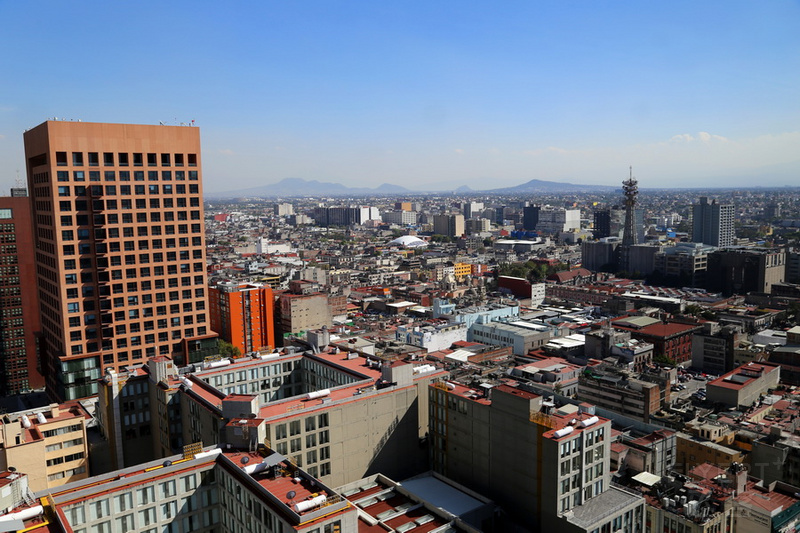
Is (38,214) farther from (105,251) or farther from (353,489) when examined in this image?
(353,489)

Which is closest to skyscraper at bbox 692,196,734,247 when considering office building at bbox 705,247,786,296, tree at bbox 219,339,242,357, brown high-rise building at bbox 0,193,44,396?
office building at bbox 705,247,786,296

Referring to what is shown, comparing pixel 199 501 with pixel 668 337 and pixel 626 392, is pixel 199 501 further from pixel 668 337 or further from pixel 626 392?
pixel 668 337

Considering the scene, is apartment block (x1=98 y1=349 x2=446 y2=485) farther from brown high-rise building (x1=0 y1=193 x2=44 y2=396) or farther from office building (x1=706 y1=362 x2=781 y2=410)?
office building (x1=706 y1=362 x2=781 y2=410)

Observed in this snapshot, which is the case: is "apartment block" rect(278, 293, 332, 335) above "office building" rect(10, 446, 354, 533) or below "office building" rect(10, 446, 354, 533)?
below

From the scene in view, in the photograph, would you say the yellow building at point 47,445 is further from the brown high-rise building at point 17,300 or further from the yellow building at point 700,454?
the yellow building at point 700,454

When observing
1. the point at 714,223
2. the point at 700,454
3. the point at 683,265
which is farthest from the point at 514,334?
the point at 714,223
